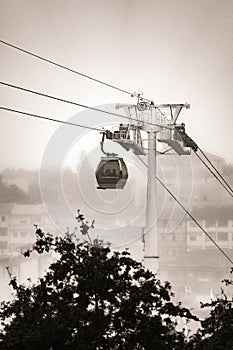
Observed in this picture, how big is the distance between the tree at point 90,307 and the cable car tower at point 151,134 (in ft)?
16.0

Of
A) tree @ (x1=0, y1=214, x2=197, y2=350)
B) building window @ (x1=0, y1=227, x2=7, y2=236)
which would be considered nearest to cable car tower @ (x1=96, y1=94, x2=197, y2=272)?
building window @ (x1=0, y1=227, x2=7, y2=236)

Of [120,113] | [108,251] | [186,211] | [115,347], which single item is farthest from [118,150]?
[115,347]

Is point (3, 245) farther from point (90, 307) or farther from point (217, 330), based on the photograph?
point (217, 330)

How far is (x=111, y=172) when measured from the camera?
15.7m

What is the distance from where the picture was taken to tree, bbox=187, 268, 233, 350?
1085cm

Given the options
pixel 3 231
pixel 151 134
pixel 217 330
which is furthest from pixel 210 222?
pixel 217 330

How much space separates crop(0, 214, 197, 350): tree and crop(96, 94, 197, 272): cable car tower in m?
4.88

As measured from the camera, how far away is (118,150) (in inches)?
720

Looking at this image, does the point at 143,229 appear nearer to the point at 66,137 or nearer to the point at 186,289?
the point at 186,289

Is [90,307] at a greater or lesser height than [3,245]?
lesser

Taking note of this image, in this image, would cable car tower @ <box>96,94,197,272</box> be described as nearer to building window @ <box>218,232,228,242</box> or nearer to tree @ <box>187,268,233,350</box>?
building window @ <box>218,232,228,242</box>

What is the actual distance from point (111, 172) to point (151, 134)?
2099mm

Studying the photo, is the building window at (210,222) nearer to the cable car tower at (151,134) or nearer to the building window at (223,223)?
the building window at (223,223)

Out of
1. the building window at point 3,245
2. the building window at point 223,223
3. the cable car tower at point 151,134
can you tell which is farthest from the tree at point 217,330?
the building window at point 223,223
